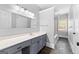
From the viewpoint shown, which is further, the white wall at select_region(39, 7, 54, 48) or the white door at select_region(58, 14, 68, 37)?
the white door at select_region(58, 14, 68, 37)

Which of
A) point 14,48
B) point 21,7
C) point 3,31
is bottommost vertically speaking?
point 14,48

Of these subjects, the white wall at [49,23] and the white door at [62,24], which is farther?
the white door at [62,24]

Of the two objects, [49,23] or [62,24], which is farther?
[62,24]

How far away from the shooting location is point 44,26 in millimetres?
4648

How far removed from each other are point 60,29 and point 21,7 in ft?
9.77

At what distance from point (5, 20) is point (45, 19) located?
9.07ft

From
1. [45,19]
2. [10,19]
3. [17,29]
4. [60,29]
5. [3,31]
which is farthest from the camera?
[60,29]
